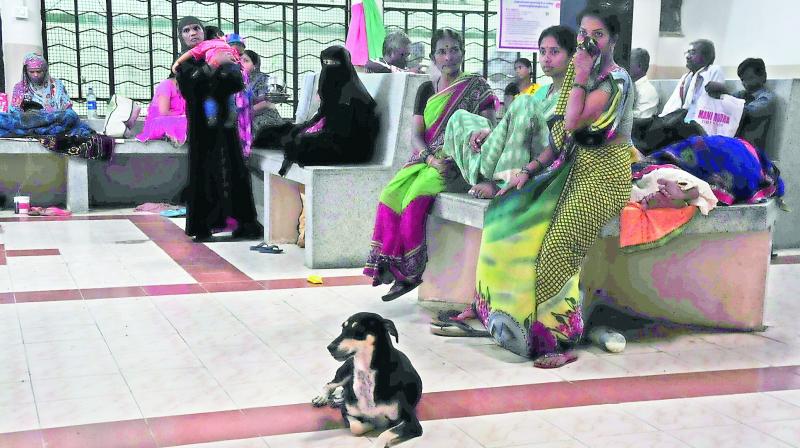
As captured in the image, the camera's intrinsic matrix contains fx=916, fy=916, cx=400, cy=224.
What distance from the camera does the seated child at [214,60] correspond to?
7.20 meters

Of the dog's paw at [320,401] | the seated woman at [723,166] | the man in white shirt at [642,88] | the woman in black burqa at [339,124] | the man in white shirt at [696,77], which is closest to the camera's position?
the dog's paw at [320,401]

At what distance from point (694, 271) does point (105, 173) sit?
6833mm

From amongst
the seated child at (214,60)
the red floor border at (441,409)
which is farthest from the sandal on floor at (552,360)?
the seated child at (214,60)

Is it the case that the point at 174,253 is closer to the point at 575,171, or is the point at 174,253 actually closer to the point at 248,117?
the point at 248,117

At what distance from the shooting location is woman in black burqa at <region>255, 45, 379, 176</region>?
6484mm

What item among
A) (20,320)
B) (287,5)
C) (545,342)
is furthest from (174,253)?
(287,5)

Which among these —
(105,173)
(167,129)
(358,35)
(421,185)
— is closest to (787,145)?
(421,185)

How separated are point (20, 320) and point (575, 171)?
2.92 m

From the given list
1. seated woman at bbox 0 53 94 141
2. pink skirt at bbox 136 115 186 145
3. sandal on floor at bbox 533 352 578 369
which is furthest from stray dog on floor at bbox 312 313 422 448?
Result: seated woman at bbox 0 53 94 141

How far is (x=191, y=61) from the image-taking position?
23.6 ft

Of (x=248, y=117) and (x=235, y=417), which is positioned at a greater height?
(x=248, y=117)

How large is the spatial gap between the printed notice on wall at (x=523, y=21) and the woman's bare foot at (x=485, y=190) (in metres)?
3.70

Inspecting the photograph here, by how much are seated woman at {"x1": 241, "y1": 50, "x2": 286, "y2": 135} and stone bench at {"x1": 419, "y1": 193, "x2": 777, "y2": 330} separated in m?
3.88

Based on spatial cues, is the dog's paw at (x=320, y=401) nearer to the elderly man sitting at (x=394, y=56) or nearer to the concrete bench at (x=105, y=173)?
the elderly man sitting at (x=394, y=56)
